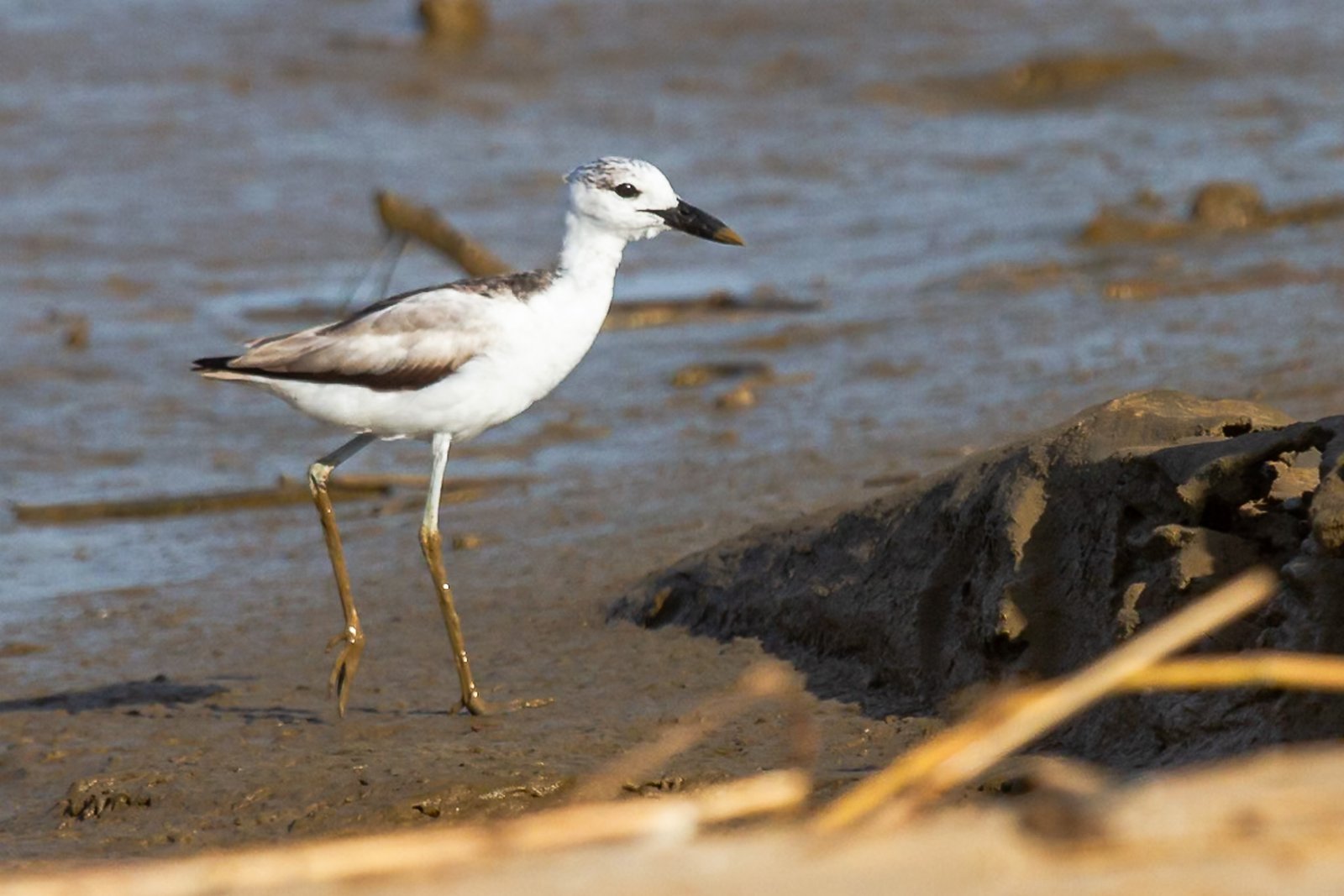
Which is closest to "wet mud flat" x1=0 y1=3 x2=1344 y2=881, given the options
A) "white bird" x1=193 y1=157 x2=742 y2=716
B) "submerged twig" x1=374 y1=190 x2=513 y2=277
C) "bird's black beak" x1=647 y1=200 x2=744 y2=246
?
"white bird" x1=193 y1=157 x2=742 y2=716

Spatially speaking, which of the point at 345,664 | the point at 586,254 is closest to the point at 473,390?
the point at 586,254

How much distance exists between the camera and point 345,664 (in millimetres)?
6086

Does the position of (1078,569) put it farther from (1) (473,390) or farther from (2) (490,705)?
(1) (473,390)

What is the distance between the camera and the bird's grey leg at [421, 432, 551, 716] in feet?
19.5

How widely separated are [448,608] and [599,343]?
4832mm

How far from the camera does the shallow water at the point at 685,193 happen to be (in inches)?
360

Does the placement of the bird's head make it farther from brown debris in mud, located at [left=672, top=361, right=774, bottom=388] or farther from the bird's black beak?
brown debris in mud, located at [left=672, top=361, right=774, bottom=388]

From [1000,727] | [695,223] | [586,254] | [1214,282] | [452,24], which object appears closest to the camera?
[1000,727]

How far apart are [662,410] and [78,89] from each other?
27.6 ft

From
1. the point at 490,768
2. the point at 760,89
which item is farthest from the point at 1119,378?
the point at 760,89

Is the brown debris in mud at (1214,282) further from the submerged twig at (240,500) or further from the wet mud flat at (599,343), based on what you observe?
the submerged twig at (240,500)

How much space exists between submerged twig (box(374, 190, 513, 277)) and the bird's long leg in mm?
4124

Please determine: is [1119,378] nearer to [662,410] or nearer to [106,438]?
[662,410]

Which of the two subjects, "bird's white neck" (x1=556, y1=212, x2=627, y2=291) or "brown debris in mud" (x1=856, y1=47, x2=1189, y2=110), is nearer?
"bird's white neck" (x1=556, y1=212, x2=627, y2=291)
